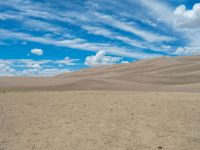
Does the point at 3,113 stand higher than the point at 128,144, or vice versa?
the point at 3,113

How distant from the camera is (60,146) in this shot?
607 cm

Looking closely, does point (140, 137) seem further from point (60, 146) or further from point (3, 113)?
point (3, 113)

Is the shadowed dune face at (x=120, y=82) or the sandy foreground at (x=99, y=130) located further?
the shadowed dune face at (x=120, y=82)

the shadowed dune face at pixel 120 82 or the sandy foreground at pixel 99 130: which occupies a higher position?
the shadowed dune face at pixel 120 82

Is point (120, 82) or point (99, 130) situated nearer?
point (99, 130)

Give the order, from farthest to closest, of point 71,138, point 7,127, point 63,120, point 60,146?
point 63,120 < point 7,127 < point 71,138 < point 60,146

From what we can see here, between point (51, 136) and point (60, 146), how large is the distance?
36.1 inches

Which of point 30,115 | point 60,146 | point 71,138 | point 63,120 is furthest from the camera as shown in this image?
point 30,115

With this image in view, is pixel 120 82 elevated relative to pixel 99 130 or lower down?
elevated

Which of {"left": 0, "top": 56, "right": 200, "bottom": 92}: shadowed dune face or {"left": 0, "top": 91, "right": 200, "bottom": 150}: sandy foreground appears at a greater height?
{"left": 0, "top": 56, "right": 200, "bottom": 92}: shadowed dune face

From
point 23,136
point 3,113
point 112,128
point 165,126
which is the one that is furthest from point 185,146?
point 3,113

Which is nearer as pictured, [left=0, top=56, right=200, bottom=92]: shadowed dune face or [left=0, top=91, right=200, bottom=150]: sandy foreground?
[left=0, top=91, right=200, bottom=150]: sandy foreground

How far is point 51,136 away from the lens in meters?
6.89

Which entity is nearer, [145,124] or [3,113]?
[145,124]
